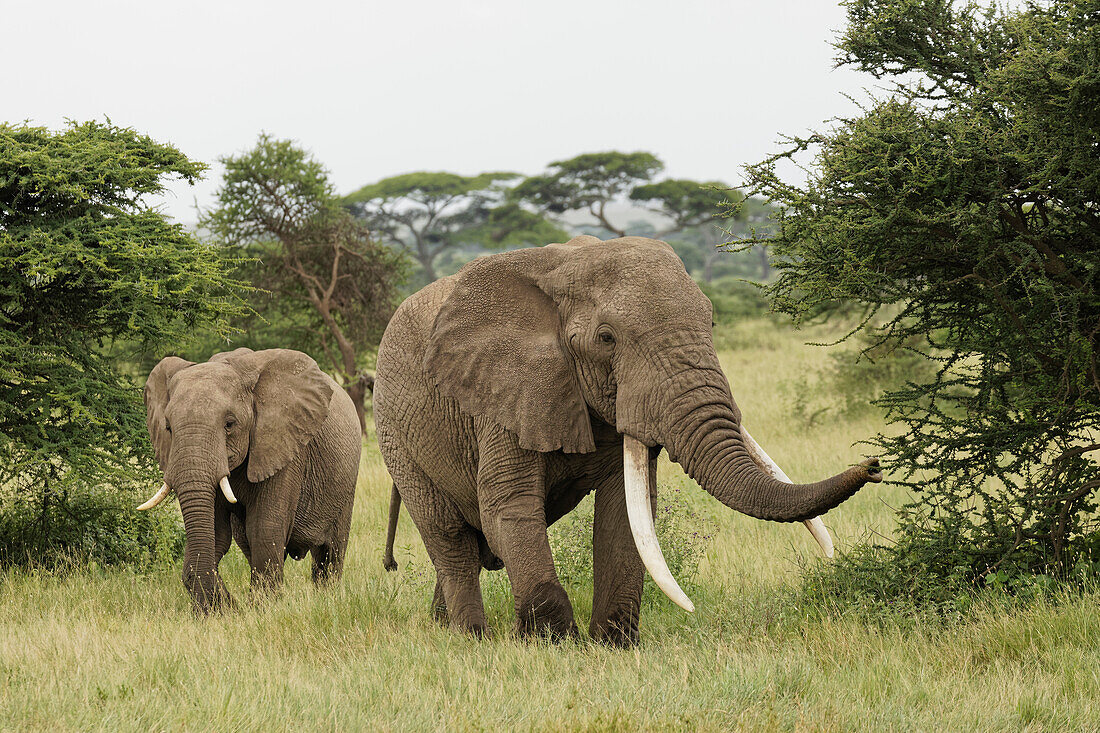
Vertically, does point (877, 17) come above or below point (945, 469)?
above

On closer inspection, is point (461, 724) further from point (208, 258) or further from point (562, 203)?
point (562, 203)

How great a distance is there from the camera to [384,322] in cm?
1988

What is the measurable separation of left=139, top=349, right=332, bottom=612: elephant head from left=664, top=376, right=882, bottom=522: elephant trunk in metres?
3.91

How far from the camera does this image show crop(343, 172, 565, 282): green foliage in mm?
40750

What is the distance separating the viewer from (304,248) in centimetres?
1897

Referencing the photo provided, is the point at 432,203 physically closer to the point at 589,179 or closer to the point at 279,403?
the point at 589,179

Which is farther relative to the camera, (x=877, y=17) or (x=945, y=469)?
(x=877, y=17)

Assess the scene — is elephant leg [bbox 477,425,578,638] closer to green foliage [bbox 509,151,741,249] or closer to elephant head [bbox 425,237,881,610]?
elephant head [bbox 425,237,881,610]

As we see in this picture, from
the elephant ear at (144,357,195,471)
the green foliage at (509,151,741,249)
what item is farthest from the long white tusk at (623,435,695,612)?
the green foliage at (509,151,741,249)

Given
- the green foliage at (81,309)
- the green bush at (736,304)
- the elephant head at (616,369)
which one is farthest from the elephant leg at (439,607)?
the green bush at (736,304)

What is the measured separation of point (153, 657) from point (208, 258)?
18.0ft

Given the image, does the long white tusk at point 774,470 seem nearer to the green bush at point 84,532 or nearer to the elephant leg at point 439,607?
the elephant leg at point 439,607

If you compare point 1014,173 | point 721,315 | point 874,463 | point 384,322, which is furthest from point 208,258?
point 721,315

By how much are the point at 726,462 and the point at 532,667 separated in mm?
1349
